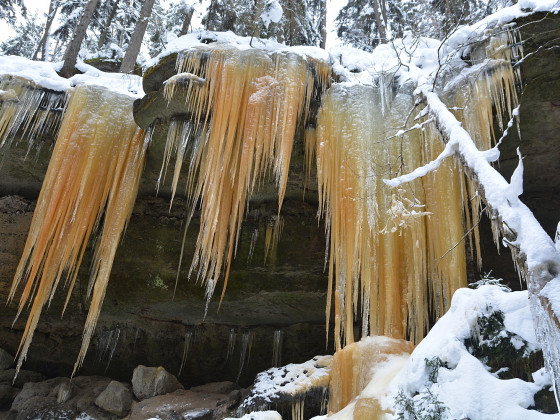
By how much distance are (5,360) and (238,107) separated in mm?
6424

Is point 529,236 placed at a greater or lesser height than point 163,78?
lesser

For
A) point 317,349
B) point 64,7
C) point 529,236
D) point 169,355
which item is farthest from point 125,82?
point 64,7

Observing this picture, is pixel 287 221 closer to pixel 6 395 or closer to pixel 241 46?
pixel 241 46

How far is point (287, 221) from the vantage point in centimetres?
771

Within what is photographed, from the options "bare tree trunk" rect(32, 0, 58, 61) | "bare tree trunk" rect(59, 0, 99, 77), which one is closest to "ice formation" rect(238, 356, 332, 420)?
"bare tree trunk" rect(59, 0, 99, 77)

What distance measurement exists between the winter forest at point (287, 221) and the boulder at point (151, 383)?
0.03 m

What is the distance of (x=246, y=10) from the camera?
1036 centimetres

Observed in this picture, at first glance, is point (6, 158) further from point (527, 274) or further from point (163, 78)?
point (527, 274)

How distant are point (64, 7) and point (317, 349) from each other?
12823 mm

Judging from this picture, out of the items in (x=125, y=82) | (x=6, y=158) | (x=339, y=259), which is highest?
(x=125, y=82)

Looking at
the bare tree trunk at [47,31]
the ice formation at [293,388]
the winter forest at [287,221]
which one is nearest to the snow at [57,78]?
the winter forest at [287,221]

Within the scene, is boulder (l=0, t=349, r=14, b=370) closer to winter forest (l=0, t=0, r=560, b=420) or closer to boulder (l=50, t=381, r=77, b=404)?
winter forest (l=0, t=0, r=560, b=420)

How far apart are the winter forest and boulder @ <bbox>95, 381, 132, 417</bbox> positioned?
32mm

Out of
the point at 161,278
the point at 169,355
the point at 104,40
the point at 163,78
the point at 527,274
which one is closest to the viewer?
the point at 527,274
